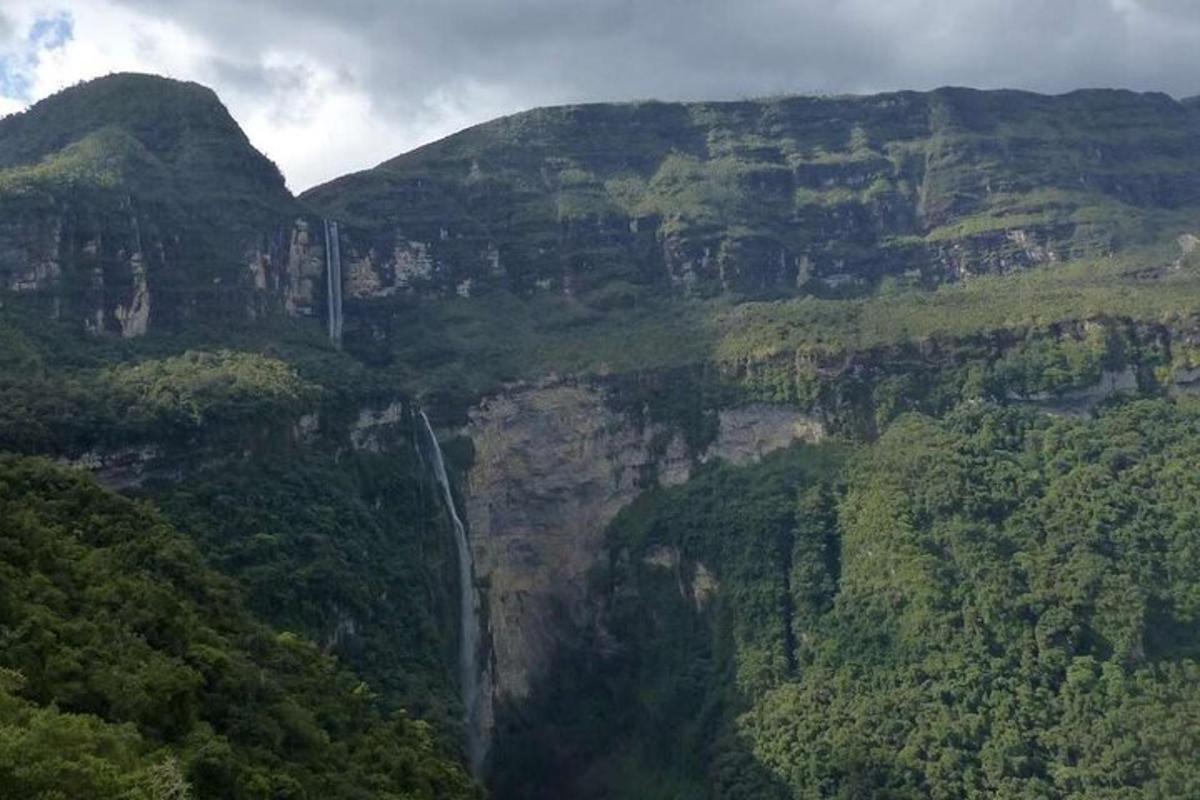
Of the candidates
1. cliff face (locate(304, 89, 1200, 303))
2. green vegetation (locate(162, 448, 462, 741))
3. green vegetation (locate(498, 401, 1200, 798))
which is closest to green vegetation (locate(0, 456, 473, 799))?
green vegetation (locate(162, 448, 462, 741))

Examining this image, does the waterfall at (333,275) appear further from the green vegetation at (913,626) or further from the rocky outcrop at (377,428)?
the green vegetation at (913,626)

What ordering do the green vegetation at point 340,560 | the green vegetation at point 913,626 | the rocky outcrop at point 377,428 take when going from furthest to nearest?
the rocky outcrop at point 377,428
the green vegetation at point 913,626
the green vegetation at point 340,560

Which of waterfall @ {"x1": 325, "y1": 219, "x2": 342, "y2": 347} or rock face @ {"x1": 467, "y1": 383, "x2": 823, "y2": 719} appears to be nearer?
rock face @ {"x1": 467, "y1": 383, "x2": 823, "y2": 719}

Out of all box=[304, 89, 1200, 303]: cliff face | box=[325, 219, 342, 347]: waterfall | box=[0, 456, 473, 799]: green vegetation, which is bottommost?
box=[0, 456, 473, 799]: green vegetation

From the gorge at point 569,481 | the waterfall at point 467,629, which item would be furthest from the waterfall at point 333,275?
the waterfall at point 467,629

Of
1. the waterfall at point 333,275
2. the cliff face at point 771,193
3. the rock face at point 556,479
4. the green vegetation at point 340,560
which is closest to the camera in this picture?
the green vegetation at point 340,560

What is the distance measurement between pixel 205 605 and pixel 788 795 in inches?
1027

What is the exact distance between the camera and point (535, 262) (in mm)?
82375

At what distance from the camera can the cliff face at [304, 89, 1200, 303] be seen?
8206cm

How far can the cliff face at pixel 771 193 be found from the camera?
82.1 m

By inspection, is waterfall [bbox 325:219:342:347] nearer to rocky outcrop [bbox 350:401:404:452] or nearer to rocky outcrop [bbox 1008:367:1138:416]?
rocky outcrop [bbox 350:401:404:452]

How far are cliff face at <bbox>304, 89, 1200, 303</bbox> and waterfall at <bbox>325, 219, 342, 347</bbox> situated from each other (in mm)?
1382

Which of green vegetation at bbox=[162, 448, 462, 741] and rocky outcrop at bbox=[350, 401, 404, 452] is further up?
rocky outcrop at bbox=[350, 401, 404, 452]

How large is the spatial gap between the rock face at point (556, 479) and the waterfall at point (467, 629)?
1.62m
